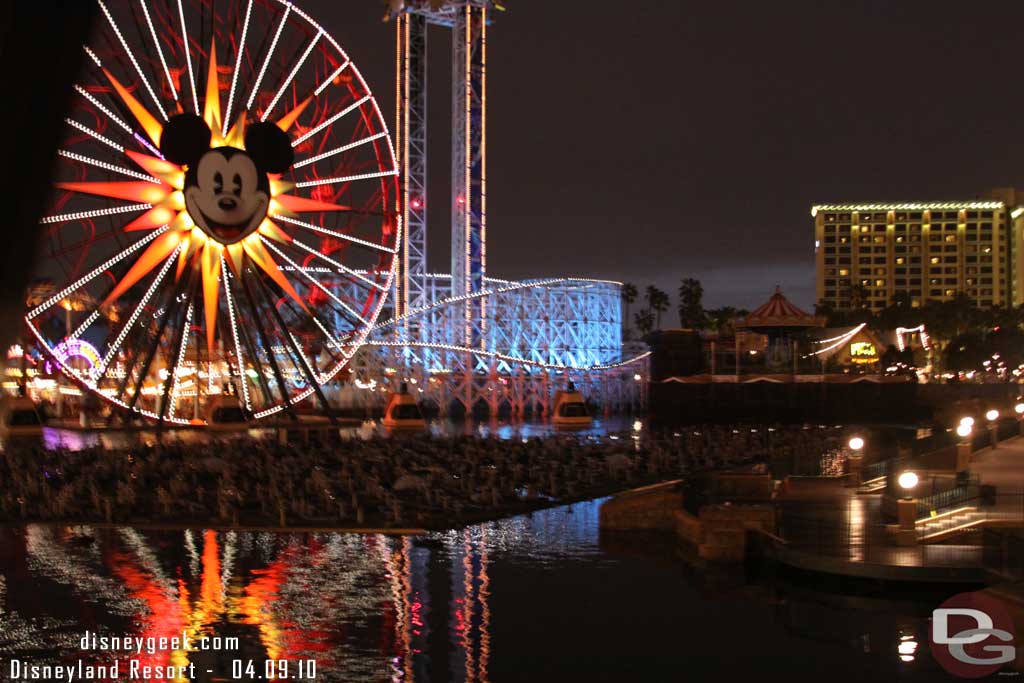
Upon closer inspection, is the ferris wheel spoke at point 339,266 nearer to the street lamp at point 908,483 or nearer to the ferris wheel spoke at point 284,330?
the ferris wheel spoke at point 284,330

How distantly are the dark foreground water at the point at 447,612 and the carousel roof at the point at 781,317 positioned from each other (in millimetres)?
60712

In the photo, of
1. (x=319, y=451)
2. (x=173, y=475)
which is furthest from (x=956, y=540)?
(x=319, y=451)

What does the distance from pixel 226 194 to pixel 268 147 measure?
2.58m

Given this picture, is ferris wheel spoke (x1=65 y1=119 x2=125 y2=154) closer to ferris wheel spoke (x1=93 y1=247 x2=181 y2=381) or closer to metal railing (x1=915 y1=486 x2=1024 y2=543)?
ferris wheel spoke (x1=93 y1=247 x2=181 y2=381)

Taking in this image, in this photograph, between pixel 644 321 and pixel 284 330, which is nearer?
pixel 284 330

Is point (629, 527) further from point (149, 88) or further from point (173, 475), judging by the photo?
point (149, 88)

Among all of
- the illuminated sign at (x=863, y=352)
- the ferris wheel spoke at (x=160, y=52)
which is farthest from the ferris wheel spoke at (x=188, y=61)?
the illuminated sign at (x=863, y=352)

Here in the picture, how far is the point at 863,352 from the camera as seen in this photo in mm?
123312

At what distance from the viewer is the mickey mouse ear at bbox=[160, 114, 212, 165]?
42469mm

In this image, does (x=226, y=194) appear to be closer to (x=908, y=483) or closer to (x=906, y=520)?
(x=908, y=483)

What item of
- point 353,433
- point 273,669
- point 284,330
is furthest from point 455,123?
point 273,669

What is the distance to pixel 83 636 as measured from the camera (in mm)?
16766

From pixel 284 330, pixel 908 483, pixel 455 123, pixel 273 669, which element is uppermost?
pixel 455 123

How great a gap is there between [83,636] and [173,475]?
53.0 ft
